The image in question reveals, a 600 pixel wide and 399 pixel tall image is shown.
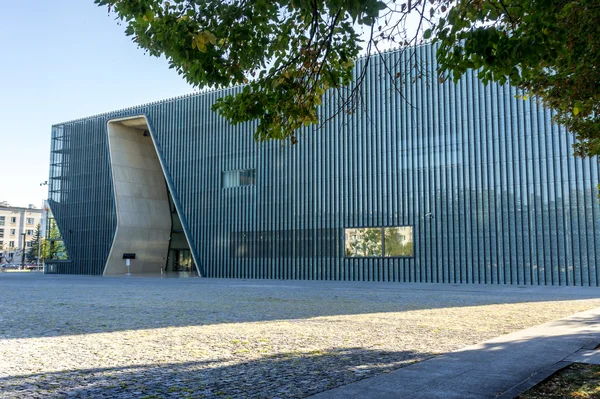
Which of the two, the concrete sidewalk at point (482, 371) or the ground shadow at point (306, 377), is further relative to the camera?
the ground shadow at point (306, 377)

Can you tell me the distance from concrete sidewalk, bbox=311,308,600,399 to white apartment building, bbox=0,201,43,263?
123967 mm

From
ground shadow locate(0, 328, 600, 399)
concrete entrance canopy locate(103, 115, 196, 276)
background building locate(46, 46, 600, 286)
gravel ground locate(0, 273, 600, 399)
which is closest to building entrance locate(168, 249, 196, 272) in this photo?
background building locate(46, 46, 600, 286)

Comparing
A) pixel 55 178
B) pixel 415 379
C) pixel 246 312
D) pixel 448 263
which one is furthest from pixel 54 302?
pixel 55 178

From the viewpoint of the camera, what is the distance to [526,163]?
102 ft

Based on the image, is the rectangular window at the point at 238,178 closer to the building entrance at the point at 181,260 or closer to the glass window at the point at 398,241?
the glass window at the point at 398,241

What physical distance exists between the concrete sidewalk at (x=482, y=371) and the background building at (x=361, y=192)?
46.2 ft

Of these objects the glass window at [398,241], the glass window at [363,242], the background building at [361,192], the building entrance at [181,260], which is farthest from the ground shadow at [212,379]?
the building entrance at [181,260]

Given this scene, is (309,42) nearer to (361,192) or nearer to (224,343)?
(224,343)

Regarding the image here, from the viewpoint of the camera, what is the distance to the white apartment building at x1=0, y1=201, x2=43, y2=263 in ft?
393

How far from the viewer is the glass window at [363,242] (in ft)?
118

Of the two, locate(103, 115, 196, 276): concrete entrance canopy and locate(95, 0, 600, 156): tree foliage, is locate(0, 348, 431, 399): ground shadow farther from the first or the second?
locate(103, 115, 196, 276): concrete entrance canopy

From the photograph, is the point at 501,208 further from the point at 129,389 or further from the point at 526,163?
the point at 129,389

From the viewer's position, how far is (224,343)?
9180mm

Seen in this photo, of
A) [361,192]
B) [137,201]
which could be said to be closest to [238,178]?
[361,192]
